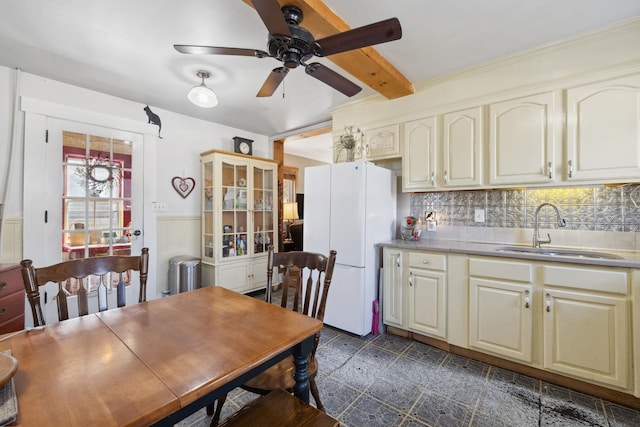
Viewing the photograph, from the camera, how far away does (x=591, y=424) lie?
5.01ft

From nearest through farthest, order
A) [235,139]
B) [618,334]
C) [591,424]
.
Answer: [591,424], [618,334], [235,139]

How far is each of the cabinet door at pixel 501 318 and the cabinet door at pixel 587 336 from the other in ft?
0.37

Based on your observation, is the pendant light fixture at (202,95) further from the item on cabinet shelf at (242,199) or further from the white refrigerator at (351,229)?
the item on cabinet shelf at (242,199)

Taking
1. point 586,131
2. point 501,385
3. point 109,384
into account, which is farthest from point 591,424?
point 109,384

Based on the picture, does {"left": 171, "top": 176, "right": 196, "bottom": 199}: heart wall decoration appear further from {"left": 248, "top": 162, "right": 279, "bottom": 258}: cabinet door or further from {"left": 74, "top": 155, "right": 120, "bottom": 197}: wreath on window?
{"left": 248, "top": 162, "right": 279, "bottom": 258}: cabinet door

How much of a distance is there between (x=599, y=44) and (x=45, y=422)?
3.26 metres

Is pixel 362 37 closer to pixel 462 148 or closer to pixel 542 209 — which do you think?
pixel 462 148

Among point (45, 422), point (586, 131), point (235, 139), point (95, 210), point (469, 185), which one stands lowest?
point (45, 422)

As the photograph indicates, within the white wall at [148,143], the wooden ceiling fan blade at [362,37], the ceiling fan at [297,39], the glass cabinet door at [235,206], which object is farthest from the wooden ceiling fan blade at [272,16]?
the white wall at [148,143]

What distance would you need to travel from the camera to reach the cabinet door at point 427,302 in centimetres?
230

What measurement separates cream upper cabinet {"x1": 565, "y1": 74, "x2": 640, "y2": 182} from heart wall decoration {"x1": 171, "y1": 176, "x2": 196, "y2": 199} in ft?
12.4

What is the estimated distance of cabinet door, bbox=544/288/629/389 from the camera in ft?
5.45

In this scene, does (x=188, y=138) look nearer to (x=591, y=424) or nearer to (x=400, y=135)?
(x=400, y=135)

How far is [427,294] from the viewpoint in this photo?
237 cm
